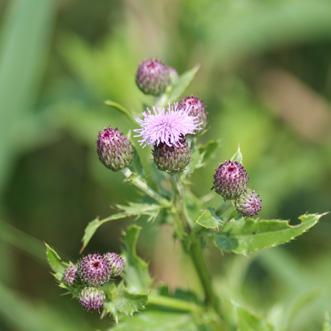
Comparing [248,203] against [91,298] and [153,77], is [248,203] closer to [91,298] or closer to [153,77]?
[91,298]

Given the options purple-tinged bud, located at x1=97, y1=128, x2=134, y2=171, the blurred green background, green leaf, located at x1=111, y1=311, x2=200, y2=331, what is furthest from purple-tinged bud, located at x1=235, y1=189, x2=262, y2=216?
the blurred green background

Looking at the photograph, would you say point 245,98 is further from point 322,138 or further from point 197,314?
point 197,314

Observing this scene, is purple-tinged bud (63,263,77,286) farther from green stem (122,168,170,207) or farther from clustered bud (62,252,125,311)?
green stem (122,168,170,207)

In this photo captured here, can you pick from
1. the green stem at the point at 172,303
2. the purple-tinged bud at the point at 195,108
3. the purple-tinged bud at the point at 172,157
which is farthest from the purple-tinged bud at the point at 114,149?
the green stem at the point at 172,303

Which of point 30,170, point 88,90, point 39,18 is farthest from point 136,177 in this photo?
point 30,170

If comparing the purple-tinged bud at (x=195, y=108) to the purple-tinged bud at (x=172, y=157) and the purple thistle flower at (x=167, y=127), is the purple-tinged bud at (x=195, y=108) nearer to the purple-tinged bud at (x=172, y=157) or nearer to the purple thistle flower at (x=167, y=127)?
the purple thistle flower at (x=167, y=127)
